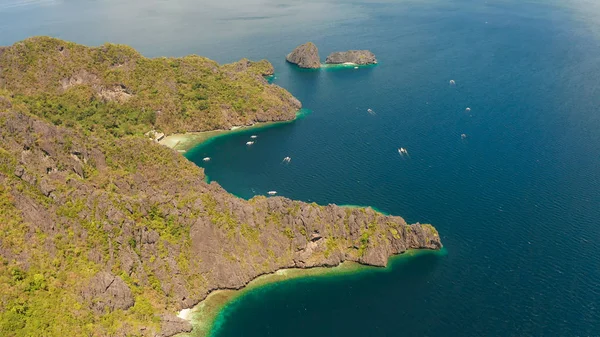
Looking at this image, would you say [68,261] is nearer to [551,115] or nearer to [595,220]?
[595,220]

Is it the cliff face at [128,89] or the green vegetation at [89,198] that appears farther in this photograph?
the cliff face at [128,89]

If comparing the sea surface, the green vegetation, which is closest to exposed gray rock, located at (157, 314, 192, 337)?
the green vegetation

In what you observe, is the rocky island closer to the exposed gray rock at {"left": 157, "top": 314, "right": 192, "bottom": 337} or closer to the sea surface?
the exposed gray rock at {"left": 157, "top": 314, "right": 192, "bottom": 337}

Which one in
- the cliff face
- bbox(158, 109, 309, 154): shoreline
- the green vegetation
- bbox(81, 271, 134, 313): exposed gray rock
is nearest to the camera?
the green vegetation

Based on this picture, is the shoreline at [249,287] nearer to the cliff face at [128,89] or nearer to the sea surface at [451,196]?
the sea surface at [451,196]

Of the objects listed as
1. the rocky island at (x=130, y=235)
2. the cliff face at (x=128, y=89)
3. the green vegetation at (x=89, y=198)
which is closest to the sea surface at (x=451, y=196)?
the rocky island at (x=130, y=235)

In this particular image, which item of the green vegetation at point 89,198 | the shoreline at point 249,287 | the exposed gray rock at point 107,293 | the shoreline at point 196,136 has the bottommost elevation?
the shoreline at point 249,287

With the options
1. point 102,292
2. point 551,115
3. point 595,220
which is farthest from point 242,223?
point 551,115
